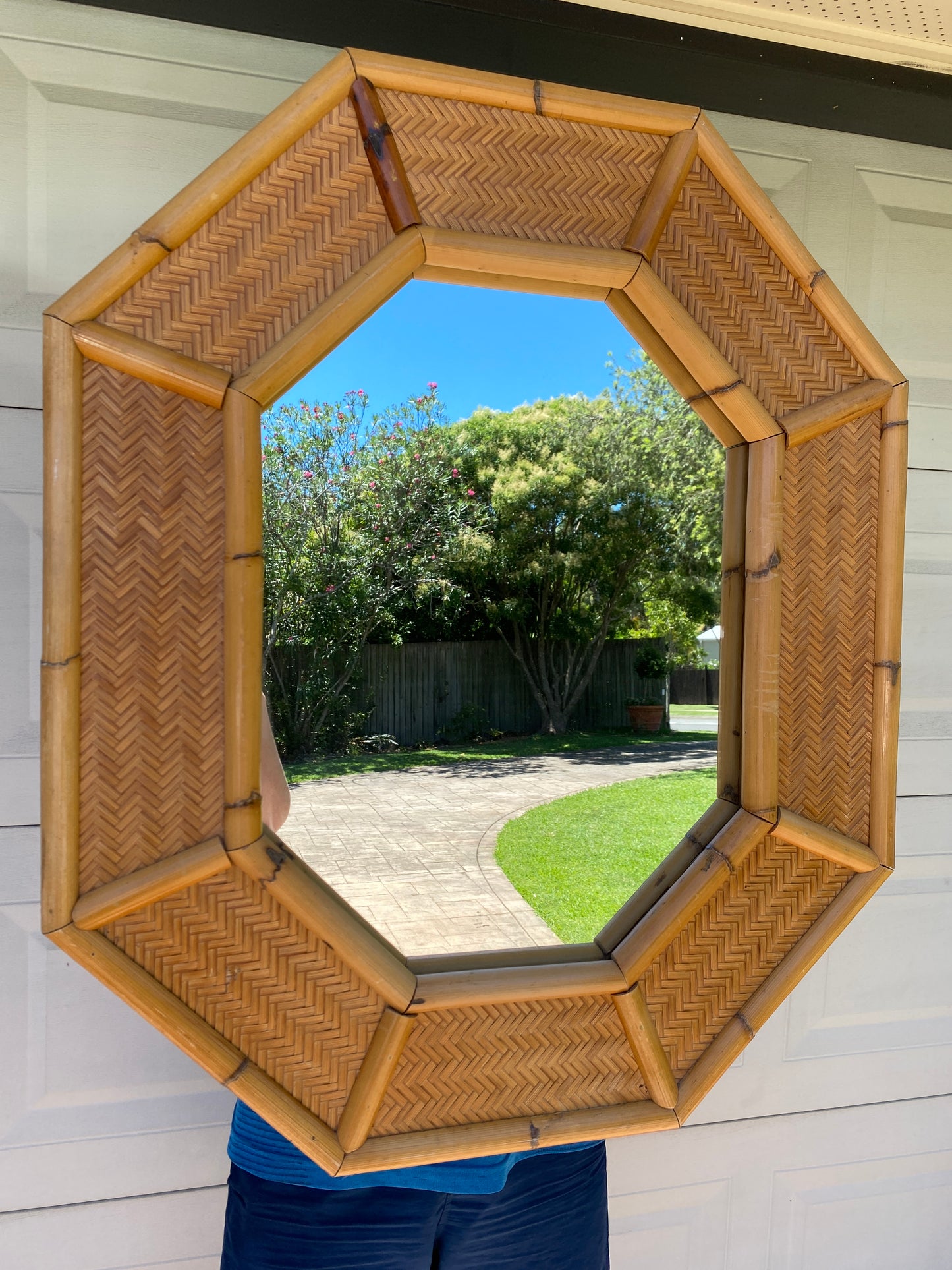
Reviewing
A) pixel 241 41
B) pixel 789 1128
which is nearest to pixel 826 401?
pixel 241 41

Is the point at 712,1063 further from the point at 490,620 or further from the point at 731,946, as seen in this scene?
the point at 490,620

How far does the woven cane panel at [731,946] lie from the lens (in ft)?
2.85

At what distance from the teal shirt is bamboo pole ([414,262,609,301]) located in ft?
2.81

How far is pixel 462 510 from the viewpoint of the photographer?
965 mm

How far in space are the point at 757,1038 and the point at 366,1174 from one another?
0.68 meters

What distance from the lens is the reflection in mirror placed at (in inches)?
34.6

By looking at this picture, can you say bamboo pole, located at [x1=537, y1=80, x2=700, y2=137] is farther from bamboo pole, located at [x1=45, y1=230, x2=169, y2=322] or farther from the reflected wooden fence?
the reflected wooden fence

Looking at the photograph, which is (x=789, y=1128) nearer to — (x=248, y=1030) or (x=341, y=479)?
(x=248, y=1030)

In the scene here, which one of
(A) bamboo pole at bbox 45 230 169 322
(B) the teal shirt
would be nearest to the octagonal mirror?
(A) bamboo pole at bbox 45 230 169 322

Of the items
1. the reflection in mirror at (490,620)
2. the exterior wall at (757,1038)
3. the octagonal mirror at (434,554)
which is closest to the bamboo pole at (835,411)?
the octagonal mirror at (434,554)

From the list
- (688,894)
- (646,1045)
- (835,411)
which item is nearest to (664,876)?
(688,894)

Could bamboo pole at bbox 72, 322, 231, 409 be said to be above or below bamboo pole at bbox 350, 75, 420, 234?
below

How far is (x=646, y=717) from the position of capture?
94 centimetres

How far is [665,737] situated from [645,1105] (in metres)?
0.36
